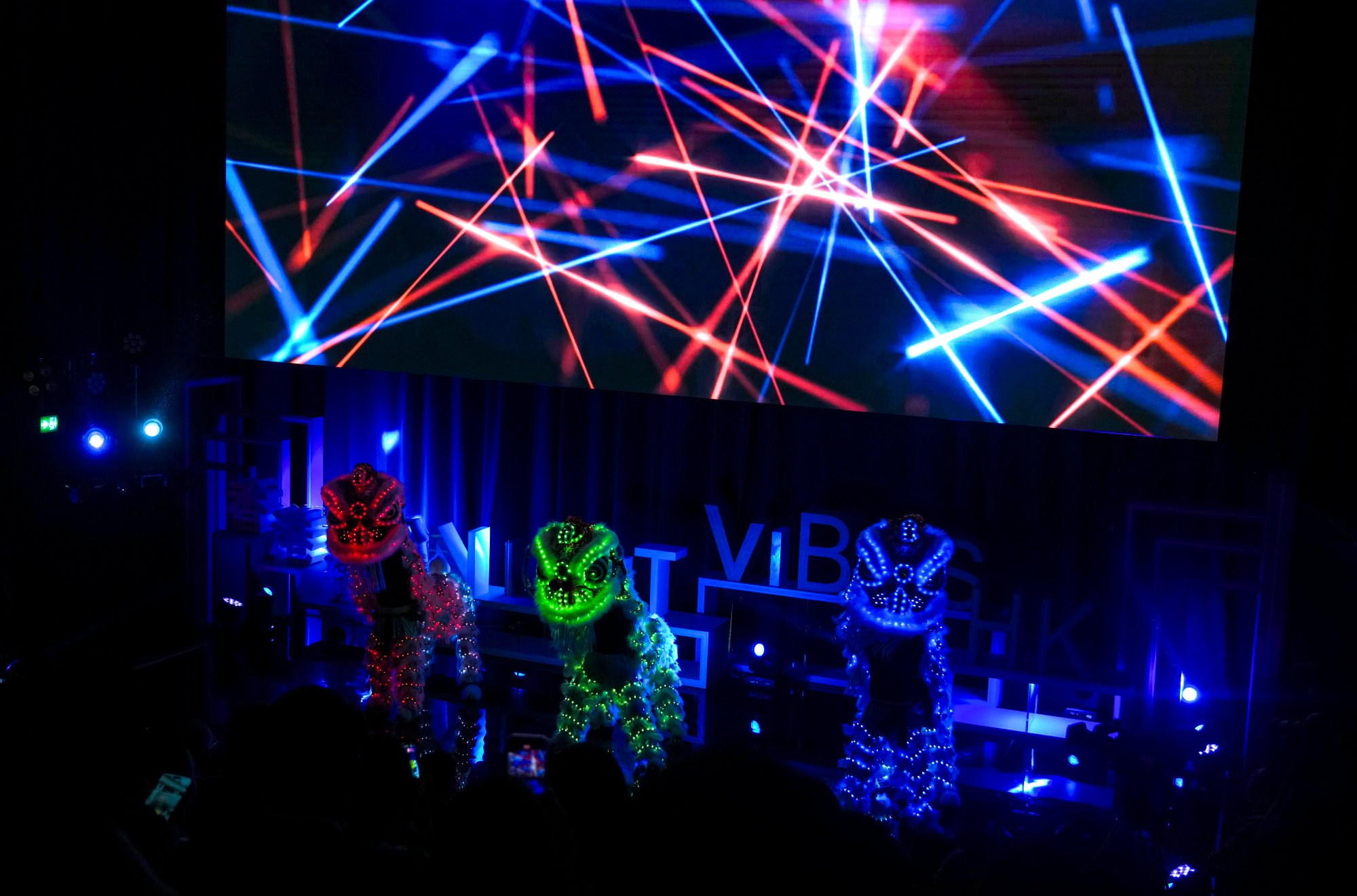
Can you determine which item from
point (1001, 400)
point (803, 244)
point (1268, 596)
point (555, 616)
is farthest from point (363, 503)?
point (1268, 596)

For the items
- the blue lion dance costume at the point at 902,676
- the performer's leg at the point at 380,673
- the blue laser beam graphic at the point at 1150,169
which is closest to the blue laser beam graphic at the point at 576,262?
the blue laser beam graphic at the point at 1150,169

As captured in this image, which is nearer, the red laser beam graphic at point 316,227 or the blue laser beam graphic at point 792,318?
the blue laser beam graphic at point 792,318

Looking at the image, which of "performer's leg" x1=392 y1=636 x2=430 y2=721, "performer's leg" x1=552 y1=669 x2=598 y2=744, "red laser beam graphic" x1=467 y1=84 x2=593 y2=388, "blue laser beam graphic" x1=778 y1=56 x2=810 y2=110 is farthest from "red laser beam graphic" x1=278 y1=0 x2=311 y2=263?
"performer's leg" x1=552 y1=669 x2=598 y2=744

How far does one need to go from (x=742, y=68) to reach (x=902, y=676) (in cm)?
264

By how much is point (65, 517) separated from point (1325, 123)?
6.35 meters

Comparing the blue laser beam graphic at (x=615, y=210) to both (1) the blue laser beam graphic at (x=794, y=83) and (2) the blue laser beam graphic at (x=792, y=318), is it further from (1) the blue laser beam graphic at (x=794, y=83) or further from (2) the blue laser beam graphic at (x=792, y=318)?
(1) the blue laser beam graphic at (x=794, y=83)

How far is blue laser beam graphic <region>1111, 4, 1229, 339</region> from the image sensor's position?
4.40 m

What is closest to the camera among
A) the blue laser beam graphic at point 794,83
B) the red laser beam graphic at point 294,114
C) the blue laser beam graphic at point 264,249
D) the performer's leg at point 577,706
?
the performer's leg at point 577,706

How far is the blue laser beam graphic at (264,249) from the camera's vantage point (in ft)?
19.6

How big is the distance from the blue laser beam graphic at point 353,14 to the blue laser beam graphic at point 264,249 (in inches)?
38.1

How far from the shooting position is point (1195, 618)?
5.04 metres

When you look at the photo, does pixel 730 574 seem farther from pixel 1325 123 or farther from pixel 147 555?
pixel 147 555

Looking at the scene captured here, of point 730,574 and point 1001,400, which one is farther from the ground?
point 1001,400

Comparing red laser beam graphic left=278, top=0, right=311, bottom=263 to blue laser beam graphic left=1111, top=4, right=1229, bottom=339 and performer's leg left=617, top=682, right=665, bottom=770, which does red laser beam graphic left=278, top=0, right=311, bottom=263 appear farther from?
blue laser beam graphic left=1111, top=4, right=1229, bottom=339
